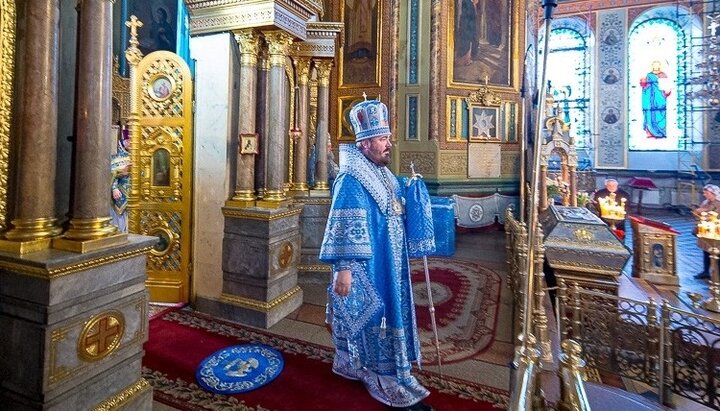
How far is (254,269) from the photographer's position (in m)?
4.32

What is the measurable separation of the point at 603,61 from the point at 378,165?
18793 millimetres

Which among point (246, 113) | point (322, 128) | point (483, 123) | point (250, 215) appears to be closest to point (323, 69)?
point (322, 128)

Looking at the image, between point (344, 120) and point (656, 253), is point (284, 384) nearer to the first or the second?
point (656, 253)

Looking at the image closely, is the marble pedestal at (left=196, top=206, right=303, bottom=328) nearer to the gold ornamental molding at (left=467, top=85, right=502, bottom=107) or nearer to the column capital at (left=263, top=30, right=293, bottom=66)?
the column capital at (left=263, top=30, right=293, bottom=66)

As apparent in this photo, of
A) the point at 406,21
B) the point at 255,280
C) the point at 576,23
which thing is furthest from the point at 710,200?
the point at 576,23

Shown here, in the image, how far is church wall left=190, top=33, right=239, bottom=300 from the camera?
4.44 m

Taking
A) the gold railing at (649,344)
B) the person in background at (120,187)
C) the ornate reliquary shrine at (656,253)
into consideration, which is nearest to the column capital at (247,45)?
the person in background at (120,187)

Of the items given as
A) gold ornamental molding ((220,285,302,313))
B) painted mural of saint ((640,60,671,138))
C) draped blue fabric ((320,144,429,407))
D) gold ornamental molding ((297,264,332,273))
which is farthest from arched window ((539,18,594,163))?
draped blue fabric ((320,144,429,407))

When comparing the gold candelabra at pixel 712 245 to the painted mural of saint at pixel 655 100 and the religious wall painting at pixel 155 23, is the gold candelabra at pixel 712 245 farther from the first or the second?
the painted mural of saint at pixel 655 100

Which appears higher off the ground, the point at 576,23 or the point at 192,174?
the point at 576,23

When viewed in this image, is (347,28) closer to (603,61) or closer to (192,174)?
(192,174)

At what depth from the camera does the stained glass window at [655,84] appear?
1628 cm

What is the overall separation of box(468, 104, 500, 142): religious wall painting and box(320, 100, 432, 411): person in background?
30.9 feet

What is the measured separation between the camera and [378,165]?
2.75 m
